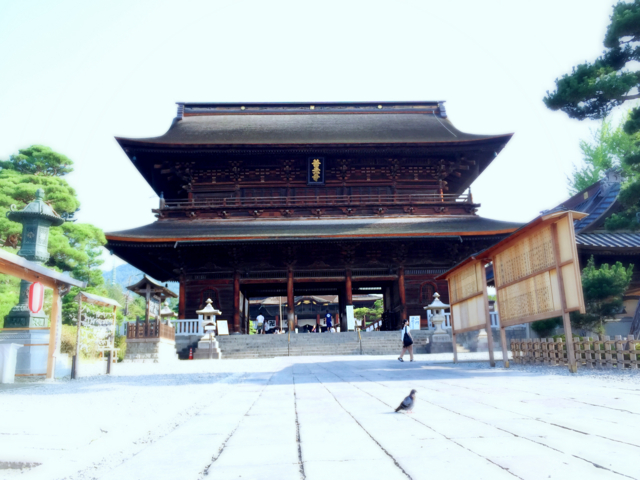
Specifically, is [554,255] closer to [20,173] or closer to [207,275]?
[207,275]

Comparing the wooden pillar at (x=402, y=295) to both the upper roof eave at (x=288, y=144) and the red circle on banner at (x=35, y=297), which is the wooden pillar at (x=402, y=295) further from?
the red circle on banner at (x=35, y=297)

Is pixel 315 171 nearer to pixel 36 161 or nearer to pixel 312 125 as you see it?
pixel 312 125

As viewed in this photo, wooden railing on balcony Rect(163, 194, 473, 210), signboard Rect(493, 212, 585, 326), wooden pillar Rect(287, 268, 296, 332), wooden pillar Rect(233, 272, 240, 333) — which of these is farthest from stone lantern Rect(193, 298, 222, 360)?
signboard Rect(493, 212, 585, 326)

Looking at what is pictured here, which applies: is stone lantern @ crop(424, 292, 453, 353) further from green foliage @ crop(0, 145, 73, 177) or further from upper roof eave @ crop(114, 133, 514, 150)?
green foliage @ crop(0, 145, 73, 177)

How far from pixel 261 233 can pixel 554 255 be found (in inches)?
534

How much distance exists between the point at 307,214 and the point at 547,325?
1144 centimetres

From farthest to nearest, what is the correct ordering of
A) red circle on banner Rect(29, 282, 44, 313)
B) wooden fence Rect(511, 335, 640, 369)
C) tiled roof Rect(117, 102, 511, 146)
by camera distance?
1. tiled roof Rect(117, 102, 511, 146)
2. red circle on banner Rect(29, 282, 44, 313)
3. wooden fence Rect(511, 335, 640, 369)

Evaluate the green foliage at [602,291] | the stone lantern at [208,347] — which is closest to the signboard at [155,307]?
the stone lantern at [208,347]

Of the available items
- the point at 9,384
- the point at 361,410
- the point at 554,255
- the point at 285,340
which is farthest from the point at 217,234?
the point at 361,410

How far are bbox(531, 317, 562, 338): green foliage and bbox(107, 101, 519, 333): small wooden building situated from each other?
5941 millimetres

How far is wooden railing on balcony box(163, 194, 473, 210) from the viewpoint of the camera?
22.1 m

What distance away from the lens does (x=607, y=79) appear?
10.6 meters

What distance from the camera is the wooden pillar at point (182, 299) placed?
2044cm

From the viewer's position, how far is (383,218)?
21.8 metres
